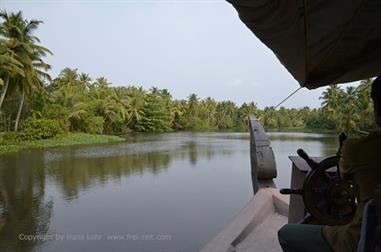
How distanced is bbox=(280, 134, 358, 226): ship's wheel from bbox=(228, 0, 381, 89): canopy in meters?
0.45

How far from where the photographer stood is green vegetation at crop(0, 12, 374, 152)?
15844mm

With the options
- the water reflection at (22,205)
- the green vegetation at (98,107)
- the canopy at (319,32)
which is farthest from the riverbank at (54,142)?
the canopy at (319,32)

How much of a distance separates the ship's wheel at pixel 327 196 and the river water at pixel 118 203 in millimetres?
3186

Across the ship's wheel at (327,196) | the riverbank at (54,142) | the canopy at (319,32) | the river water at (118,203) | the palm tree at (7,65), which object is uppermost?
the palm tree at (7,65)

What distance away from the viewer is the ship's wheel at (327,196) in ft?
4.97

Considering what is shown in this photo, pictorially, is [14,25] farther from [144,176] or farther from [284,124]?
[284,124]

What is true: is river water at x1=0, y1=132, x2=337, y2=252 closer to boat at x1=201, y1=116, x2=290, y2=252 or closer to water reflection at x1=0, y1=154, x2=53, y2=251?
water reflection at x1=0, y1=154, x2=53, y2=251

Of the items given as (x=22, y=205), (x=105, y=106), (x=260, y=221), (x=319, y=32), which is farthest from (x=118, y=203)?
(x=105, y=106)

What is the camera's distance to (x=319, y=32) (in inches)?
41.4

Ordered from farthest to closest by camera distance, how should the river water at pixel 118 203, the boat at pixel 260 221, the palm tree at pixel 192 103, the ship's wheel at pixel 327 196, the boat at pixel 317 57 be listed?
the palm tree at pixel 192 103, the river water at pixel 118 203, the boat at pixel 260 221, the ship's wheel at pixel 327 196, the boat at pixel 317 57

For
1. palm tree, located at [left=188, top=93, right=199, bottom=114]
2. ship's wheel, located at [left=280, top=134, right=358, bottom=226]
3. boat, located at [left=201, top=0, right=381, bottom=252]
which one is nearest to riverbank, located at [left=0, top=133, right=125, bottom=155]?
boat, located at [left=201, top=0, right=381, bottom=252]

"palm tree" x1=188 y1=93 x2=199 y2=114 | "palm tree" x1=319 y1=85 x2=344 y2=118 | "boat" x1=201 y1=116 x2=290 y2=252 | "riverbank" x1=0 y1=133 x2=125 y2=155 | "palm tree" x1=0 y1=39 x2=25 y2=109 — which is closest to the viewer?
"boat" x1=201 y1=116 x2=290 y2=252

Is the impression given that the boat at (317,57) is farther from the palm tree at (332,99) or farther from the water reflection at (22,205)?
the palm tree at (332,99)

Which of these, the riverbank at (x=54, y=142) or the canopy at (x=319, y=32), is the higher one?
the canopy at (x=319, y=32)
